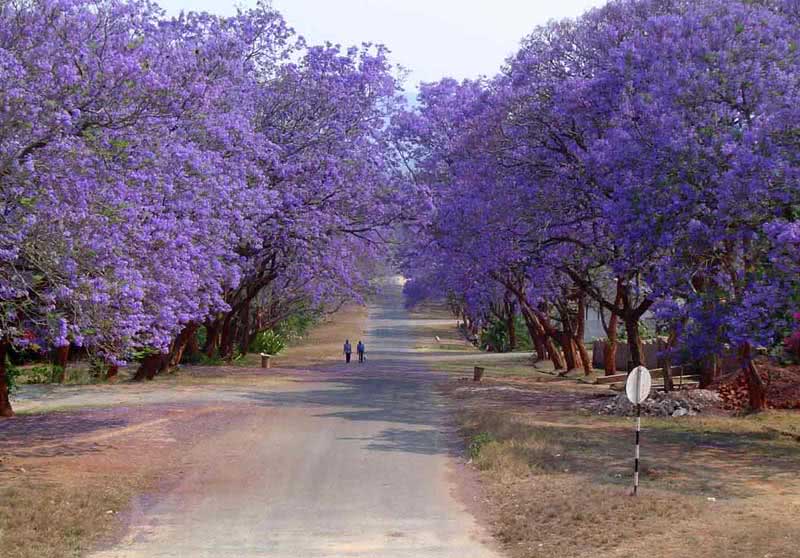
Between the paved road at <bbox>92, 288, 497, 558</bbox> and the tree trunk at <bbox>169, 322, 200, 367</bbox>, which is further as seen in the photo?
the tree trunk at <bbox>169, 322, 200, 367</bbox>

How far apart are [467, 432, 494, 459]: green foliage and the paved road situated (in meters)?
0.35

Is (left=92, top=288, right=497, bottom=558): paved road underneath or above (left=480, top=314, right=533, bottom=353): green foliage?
underneath

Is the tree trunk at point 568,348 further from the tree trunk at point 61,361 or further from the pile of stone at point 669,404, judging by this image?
the tree trunk at point 61,361

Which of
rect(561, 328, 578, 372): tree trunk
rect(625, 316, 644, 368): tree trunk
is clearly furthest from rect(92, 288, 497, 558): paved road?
rect(561, 328, 578, 372): tree trunk

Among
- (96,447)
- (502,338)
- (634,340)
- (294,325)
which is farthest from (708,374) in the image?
(294,325)

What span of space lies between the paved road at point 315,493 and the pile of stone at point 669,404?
418 centimetres

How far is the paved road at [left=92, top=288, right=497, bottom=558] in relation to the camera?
34.9ft

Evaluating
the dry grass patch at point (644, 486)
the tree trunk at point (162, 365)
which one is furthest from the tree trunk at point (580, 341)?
the dry grass patch at point (644, 486)

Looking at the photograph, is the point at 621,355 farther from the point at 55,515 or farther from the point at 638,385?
the point at 55,515

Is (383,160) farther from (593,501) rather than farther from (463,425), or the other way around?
(593,501)

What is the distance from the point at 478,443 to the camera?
59.4 feet

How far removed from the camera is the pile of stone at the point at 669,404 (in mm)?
22656

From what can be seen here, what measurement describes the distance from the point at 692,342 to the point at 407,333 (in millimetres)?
66583

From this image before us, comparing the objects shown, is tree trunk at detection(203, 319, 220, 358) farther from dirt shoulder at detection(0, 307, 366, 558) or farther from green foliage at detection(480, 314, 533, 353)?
green foliage at detection(480, 314, 533, 353)
